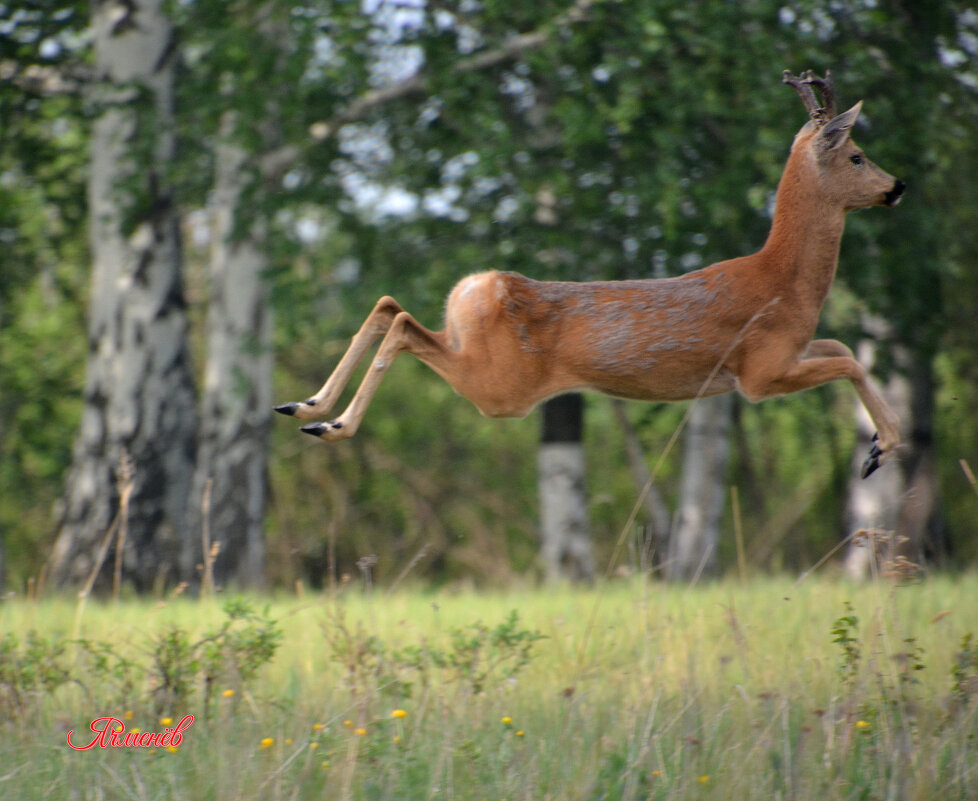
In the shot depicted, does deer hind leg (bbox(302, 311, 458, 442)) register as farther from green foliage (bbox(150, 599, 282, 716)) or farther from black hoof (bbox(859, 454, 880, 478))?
green foliage (bbox(150, 599, 282, 716))

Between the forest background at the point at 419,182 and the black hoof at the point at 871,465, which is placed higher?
the forest background at the point at 419,182

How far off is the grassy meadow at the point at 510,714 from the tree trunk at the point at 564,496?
176 inches

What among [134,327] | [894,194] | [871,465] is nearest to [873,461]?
[871,465]

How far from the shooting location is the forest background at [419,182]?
364 inches

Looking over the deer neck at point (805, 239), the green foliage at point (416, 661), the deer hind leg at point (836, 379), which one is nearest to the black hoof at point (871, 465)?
the deer hind leg at point (836, 379)

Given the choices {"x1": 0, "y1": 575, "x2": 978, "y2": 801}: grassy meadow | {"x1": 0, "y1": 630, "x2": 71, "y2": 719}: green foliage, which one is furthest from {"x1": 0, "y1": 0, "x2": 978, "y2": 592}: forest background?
{"x1": 0, "y1": 630, "x2": 71, "y2": 719}: green foliage

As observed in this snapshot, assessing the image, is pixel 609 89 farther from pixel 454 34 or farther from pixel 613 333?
pixel 613 333

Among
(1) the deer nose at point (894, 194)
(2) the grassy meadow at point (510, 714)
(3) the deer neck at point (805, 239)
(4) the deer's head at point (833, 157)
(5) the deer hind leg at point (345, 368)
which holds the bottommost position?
(2) the grassy meadow at point (510, 714)

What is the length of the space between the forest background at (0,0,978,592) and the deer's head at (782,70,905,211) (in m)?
4.64

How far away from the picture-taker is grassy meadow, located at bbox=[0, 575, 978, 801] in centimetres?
394

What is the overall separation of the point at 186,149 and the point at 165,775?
313 inches

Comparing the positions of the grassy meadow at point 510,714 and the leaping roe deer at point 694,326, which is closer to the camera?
the leaping roe deer at point 694,326

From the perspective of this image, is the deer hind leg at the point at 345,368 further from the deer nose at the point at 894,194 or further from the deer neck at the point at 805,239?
the deer nose at the point at 894,194

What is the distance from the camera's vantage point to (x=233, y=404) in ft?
37.2
